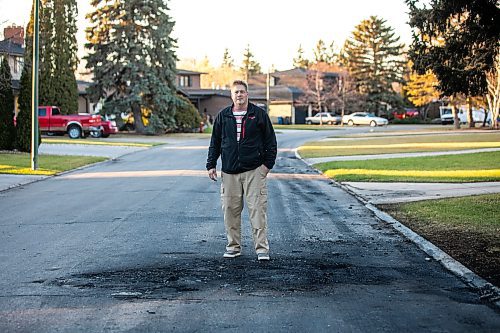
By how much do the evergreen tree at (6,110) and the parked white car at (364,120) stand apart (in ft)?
180

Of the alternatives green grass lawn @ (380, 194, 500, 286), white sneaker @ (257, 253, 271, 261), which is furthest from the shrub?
white sneaker @ (257, 253, 271, 261)

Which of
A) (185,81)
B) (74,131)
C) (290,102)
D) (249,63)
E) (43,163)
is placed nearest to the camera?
(43,163)

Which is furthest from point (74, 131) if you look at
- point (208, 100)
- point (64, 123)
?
point (208, 100)

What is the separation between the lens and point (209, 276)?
302 inches

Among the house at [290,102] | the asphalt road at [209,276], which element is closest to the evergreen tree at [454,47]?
the asphalt road at [209,276]

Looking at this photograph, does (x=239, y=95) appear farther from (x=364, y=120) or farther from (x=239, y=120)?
(x=364, y=120)

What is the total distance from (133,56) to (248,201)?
46.0m

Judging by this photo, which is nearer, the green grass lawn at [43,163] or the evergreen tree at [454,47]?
the evergreen tree at [454,47]

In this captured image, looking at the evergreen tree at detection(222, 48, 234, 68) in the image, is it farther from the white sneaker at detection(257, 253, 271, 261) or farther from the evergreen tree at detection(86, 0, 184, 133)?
the white sneaker at detection(257, 253, 271, 261)

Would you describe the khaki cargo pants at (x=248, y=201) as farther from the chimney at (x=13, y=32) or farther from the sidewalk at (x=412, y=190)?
the chimney at (x=13, y=32)

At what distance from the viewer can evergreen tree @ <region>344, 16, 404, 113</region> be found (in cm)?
9088

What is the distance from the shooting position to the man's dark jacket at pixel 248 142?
866 cm

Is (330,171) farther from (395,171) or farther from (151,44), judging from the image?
(151,44)

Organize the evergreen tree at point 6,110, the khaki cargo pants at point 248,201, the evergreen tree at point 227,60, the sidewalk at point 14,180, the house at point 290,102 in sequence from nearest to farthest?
1. the khaki cargo pants at point 248,201
2. the sidewalk at point 14,180
3. the evergreen tree at point 6,110
4. the house at point 290,102
5. the evergreen tree at point 227,60
